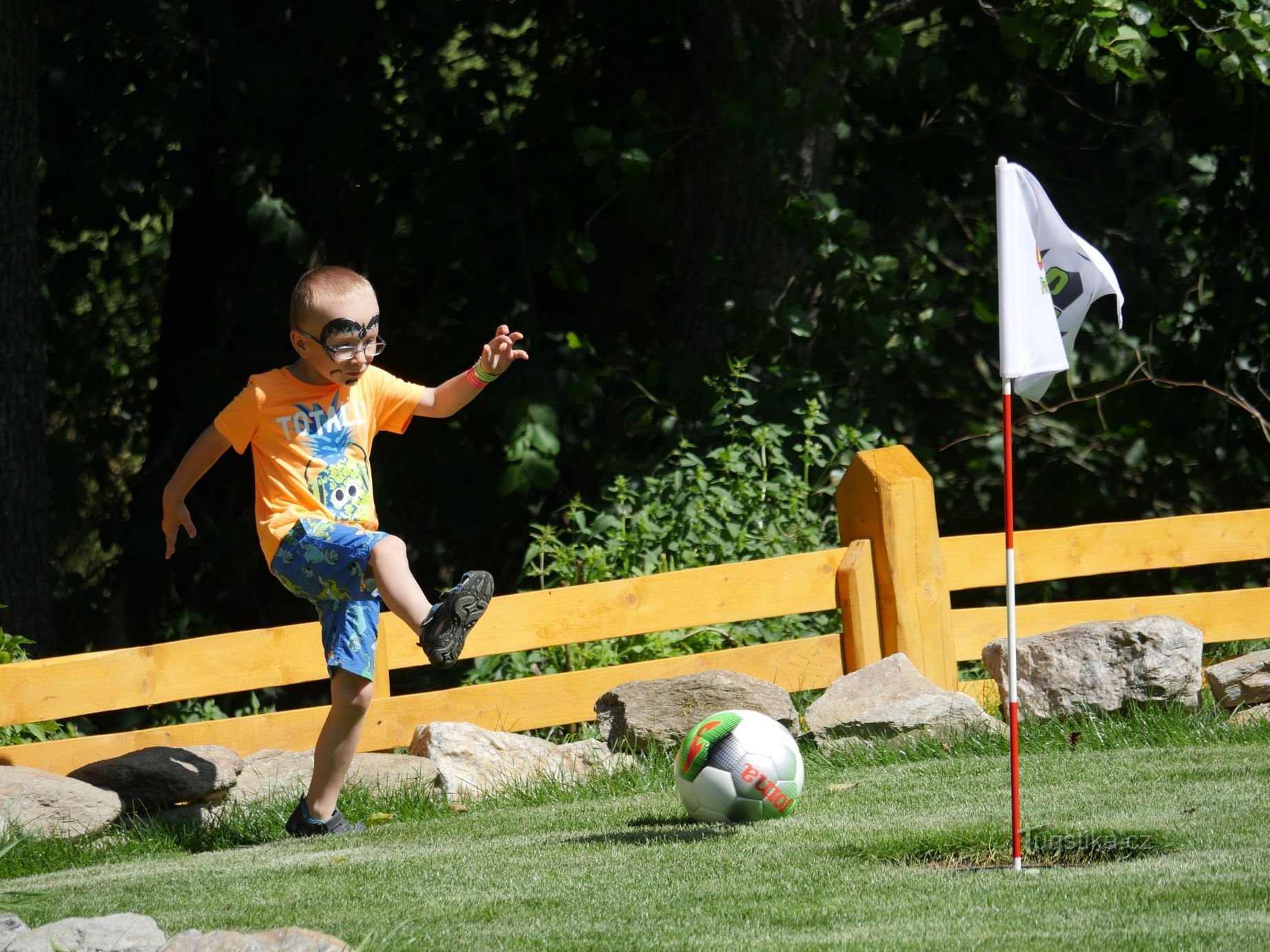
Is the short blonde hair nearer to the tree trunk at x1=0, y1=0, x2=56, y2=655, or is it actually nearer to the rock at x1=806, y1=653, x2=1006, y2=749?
the rock at x1=806, y1=653, x2=1006, y2=749

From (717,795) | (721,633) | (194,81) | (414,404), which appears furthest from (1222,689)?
(194,81)

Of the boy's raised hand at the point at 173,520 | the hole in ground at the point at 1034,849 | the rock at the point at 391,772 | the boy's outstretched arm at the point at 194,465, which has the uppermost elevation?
the boy's outstretched arm at the point at 194,465

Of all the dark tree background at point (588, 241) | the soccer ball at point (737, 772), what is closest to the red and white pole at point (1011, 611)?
the soccer ball at point (737, 772)

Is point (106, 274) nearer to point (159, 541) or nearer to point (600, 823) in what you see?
point (159, 541)

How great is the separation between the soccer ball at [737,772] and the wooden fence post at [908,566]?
1803 millimetres

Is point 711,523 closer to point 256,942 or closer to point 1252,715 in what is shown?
point 1252,715

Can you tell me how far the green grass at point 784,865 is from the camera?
3236mm

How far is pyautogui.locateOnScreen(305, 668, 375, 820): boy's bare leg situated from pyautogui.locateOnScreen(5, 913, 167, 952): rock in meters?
1.55

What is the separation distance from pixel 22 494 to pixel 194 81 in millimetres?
2590

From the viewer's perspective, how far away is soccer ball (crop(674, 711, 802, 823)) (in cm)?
438

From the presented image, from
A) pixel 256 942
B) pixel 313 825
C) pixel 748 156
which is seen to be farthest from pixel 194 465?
pixel 748 156

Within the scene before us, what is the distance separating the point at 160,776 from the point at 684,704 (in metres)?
1.86

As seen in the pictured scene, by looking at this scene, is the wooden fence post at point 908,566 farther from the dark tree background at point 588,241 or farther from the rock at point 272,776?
the rock at point 272,776

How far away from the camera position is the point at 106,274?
964 centimetres
